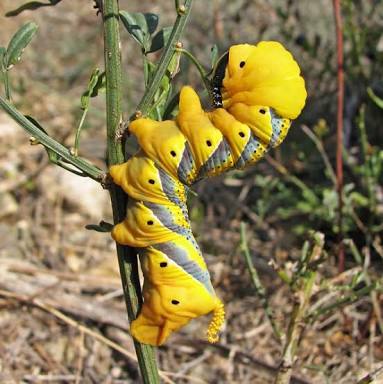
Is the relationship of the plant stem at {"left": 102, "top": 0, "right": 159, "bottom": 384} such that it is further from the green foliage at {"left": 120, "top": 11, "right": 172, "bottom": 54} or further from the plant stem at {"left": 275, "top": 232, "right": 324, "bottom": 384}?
the plant stem at {"left": 275, "top": 232, "right": 324, "bottom": 384}

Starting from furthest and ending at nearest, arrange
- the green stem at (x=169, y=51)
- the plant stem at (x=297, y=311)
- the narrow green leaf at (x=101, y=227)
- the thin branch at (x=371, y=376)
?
the plant stem at (x=297, y=311), the thin branch at (x=371, y=376), the narrow green leaf at (x=101, y=227), the green stem at (x=169, y=51)

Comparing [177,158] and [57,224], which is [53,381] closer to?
[57,224]

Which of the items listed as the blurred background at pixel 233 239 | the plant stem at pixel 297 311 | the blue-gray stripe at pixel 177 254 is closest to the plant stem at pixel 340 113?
the blurred background at pixel 233 239

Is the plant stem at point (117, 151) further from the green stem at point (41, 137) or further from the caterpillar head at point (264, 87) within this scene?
the caterpillar head at point (264, 87)

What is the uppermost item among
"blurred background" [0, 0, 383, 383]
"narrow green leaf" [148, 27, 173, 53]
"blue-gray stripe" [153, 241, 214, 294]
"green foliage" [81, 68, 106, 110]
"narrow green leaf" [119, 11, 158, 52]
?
"narrow green leaf" [119, 11, 158, 52]

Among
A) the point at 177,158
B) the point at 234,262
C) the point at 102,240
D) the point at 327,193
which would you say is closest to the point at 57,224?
the point at 102,240

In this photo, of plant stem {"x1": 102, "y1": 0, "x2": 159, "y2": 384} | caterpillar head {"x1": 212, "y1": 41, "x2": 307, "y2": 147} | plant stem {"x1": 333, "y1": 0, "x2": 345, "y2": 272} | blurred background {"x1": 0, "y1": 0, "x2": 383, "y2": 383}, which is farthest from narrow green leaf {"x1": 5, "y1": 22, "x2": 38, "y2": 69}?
plant stem {"x1": 333, "y1": 0, "x2": 345, "y2": 272}
